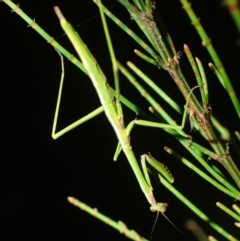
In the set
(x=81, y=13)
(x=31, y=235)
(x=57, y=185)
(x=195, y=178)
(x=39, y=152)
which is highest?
(x=81, y=13)

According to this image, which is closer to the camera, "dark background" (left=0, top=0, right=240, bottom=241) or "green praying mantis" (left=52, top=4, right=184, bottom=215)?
"green praying mantis" (left=52, top=4, right=184, bottom=215)

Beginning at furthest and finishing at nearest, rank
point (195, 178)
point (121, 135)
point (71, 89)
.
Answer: point (195, 178), point (71, 89), point (121, 135)

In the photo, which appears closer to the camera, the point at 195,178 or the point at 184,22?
the point at 184,22

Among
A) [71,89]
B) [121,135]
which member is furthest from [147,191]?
[71,89]

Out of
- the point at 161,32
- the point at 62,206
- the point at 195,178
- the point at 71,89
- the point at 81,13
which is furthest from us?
the point at 195,178

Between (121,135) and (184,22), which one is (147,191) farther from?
(184,22)

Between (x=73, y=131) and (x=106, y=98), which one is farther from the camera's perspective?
(x=73, y=131)

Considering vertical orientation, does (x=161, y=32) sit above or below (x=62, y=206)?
above

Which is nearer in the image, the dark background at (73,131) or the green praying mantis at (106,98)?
the green praying mantis at (106,98)
